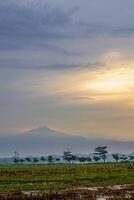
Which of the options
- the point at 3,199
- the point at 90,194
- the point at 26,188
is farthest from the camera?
the point at 26,188

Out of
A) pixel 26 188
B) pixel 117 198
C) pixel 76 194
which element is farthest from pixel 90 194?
pixel 26 188

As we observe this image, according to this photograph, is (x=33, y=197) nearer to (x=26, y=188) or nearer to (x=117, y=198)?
(x=117, y=198)

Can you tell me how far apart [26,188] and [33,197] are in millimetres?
12582

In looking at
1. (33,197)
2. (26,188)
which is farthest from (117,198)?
(26,188)

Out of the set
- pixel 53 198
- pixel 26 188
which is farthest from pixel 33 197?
pixel 26 188

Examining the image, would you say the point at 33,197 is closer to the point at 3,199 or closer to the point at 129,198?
the point at 3,199

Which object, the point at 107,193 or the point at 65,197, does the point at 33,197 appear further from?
the point at 107,193

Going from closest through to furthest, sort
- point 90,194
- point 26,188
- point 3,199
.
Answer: point 3,199 → point 90,194 → point 26,188

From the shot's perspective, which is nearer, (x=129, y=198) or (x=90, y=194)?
(x=129, y=198)

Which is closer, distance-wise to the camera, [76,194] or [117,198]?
[117,198]

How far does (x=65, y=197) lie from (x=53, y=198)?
47.2 inches

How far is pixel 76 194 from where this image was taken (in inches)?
1537

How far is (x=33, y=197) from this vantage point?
117ft

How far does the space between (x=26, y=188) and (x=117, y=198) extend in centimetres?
1493
